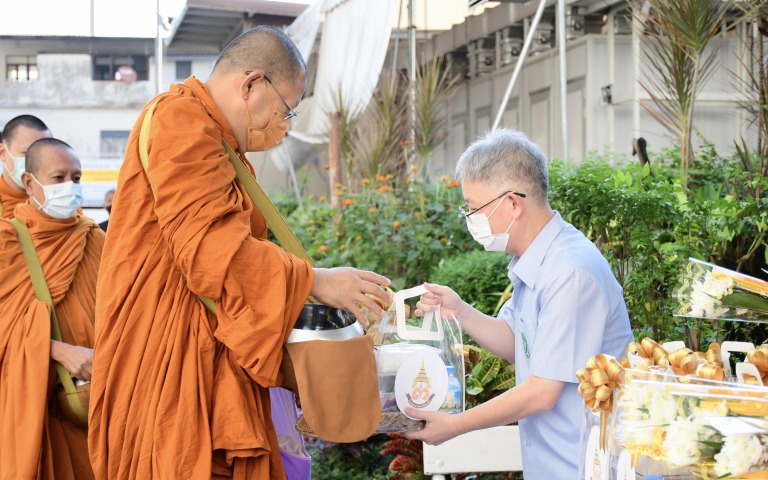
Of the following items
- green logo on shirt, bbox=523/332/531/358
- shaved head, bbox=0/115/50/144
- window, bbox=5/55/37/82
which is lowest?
green logo on shirt, bbox=523/332/531/358

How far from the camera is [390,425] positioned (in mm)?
2701

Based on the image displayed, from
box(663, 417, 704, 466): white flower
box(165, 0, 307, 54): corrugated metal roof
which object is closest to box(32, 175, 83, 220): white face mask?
box(663, 417, 704, 466): white flower

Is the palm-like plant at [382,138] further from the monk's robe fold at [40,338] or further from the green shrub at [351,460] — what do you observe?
the monk's robe fold at [40,338]

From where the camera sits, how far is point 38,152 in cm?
407

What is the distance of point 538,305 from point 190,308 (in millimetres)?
1008

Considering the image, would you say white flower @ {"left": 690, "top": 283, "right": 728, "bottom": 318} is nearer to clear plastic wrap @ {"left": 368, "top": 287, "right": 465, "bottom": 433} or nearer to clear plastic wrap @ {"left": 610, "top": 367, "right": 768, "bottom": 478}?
clear plastic wrap @ {"left": 610, "top": 367, "right": 768, "bottom": 478}

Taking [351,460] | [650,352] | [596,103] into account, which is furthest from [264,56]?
[596,103]

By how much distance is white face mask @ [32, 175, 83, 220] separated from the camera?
13.0ft

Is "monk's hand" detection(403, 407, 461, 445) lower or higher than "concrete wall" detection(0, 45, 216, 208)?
lower

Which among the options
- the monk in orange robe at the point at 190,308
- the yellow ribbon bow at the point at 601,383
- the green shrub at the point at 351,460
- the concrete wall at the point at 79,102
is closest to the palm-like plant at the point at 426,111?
the green shrub at the point at 351,460

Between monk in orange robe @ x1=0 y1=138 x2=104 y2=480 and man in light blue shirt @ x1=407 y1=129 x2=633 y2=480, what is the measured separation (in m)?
1.75

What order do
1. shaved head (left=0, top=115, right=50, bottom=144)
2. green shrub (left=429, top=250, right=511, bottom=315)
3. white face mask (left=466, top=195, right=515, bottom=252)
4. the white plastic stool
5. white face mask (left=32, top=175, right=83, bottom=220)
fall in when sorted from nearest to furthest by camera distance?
white face mask (left=466, top=195, right=515, bottom=252) → the white plastic stool → white face mask (left=32, top=175, right=83, bottom=220) → shaved head (left=0, top=115, right=50, bottom=144) → green shrub (left=429, top=250, right=511, bottom=315)

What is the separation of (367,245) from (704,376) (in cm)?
546

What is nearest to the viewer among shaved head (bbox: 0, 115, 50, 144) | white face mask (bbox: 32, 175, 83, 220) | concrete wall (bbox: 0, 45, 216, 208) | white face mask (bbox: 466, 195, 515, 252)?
white face mask (bbox: 466, 195, 515, 252)
